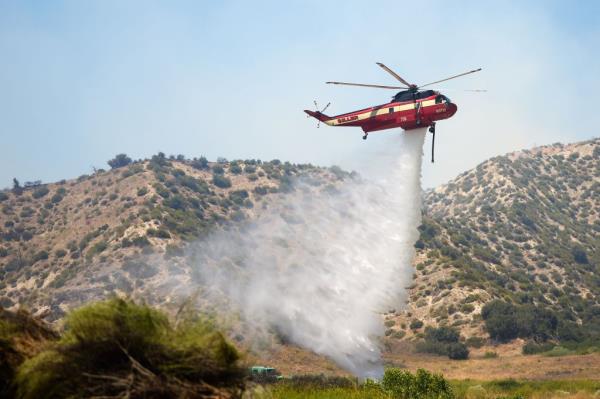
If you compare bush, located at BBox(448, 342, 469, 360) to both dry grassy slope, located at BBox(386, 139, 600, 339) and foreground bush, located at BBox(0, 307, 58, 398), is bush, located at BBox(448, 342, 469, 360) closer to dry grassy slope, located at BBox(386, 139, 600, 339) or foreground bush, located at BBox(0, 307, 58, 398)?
dry grassy slope, located at BBox(386, 139, 600, 339)

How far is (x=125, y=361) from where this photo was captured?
12.9 m

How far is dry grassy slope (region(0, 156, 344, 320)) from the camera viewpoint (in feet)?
282

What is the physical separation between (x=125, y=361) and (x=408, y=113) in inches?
1545

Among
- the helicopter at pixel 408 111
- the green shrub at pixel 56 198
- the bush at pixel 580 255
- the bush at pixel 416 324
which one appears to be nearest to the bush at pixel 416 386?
the helicopter at pixel 408 111

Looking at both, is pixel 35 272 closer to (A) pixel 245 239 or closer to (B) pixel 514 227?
(A) pixel 245 239

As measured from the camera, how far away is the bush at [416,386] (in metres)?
34.8

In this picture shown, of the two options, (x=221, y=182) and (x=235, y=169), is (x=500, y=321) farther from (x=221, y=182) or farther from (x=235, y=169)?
(x=235, y=169)

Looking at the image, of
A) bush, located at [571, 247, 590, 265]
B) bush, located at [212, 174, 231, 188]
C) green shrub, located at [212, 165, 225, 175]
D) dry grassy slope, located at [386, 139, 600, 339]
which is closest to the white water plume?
dry grassy slope, located at [386, 139, 600, 339]

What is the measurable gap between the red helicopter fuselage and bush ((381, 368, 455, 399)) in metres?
18.5

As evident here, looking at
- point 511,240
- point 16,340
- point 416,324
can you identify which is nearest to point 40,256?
point 416,324

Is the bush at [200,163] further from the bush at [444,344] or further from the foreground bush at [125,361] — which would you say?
the foreground bush at [125,361]

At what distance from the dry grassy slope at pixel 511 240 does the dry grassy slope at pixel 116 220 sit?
2876 centimetres

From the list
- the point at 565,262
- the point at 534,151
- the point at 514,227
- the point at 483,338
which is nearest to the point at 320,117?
the point at 483,338

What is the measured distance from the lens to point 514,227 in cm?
13312
